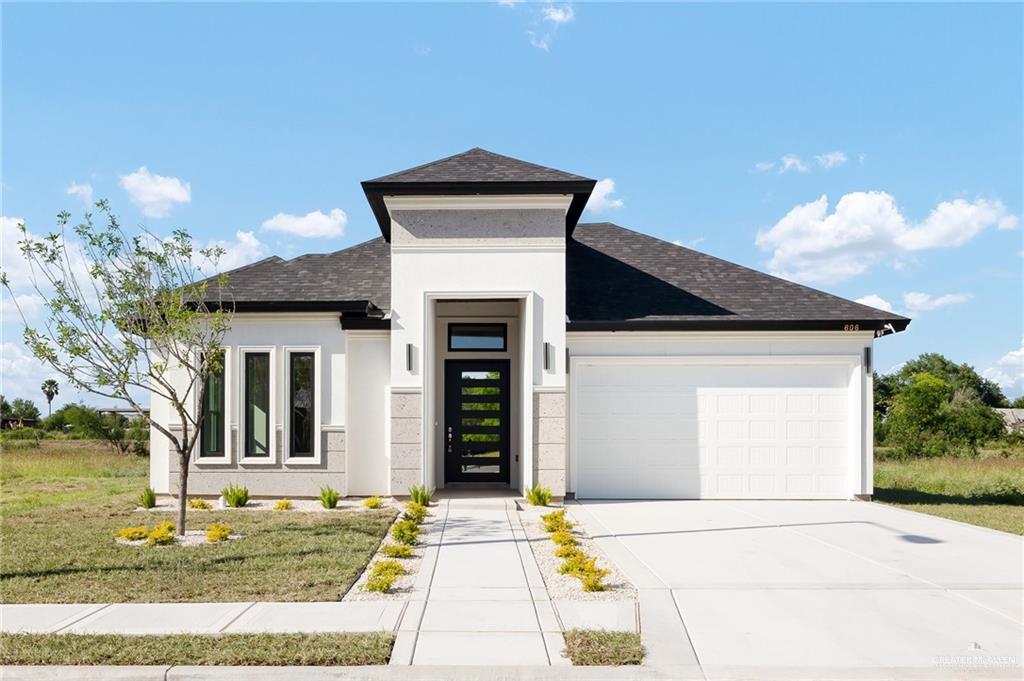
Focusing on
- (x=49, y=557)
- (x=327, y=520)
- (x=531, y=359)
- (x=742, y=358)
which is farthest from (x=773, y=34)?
(x=49, y=557)

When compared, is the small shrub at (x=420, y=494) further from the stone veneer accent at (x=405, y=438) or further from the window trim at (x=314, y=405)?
the window trim at (x=314, y=405)

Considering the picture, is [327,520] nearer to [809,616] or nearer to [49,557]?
[49,557]

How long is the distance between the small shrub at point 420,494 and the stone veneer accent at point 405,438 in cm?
20

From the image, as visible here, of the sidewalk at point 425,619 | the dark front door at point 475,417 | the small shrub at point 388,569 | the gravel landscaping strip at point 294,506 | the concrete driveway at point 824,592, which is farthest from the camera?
the dark front door at point 475,417

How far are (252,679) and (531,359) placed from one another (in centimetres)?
844

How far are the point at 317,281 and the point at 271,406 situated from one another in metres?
2.79

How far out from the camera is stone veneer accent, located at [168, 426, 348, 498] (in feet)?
43.0

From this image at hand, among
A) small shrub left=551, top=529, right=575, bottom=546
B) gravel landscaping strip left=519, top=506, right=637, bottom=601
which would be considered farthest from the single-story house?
small shrub left=551, top=529, right=575, bottom=546

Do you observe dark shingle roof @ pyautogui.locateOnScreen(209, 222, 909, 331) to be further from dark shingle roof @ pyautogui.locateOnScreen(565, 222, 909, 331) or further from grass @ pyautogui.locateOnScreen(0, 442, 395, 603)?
grass @ pyautogui.locateOnScreen(0, 442, 395, 603)

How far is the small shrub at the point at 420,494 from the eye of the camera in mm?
12047

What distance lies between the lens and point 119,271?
393 inches

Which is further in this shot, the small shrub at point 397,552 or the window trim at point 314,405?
the window trim at point 314,405

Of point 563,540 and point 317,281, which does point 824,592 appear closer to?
point 563,540

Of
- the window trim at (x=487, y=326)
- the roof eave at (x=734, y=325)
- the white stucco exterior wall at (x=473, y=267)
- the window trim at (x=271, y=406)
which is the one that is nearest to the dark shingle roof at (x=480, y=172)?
the white stucco exterior wall at (x=473, y=267)
